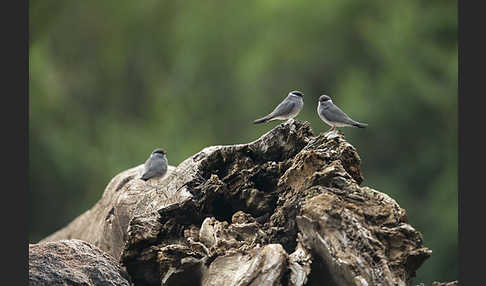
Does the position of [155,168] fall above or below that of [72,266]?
above

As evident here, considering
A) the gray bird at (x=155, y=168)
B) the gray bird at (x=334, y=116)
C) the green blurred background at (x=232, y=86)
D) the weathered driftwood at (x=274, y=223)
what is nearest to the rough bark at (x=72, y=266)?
the weathered driftwood at (x=274, y=223)

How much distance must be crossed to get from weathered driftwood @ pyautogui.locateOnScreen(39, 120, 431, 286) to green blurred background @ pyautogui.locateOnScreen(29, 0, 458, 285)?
6234mm

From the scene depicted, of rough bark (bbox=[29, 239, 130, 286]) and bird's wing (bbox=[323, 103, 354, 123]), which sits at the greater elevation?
bird's wing (bbox=[323, 103, 354, 123])

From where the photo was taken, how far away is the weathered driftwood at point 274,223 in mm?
3164

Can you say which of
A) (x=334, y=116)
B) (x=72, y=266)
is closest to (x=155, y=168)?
(x=334, y=116)

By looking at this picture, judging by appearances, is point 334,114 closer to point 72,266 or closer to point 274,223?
point 274,223

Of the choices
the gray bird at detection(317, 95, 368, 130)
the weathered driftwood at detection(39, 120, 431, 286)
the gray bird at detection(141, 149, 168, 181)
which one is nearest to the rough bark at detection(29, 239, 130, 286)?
the weathered driftwood at detection(39, 120, 431, 286)

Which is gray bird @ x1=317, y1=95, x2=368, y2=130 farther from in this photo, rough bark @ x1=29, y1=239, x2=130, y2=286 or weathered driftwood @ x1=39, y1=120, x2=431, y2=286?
rough bark @ x1=29, y1=239, x2=130, y2=286

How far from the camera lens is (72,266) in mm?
3676

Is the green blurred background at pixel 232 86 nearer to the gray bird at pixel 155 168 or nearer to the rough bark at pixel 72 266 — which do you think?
the gray bird at pixel 155 168

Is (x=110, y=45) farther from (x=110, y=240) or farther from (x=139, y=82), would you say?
(x=110, y=240)

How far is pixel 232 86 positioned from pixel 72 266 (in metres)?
8.98

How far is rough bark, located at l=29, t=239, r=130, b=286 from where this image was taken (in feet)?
11.6

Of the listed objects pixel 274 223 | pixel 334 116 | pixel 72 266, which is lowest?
pixel 72 266
